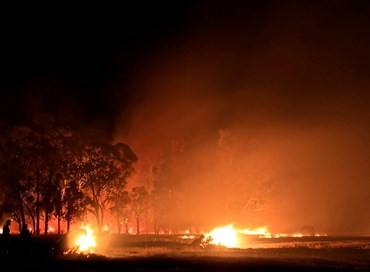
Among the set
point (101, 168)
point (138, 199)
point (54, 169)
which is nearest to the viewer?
point (54, 169)

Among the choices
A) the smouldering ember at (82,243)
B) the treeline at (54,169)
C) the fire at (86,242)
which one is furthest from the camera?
the treeline at (54,169)

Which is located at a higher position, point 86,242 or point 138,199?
point 138,199

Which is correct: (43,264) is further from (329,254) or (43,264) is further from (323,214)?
(323,214)

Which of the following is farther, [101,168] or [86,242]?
[101,168]

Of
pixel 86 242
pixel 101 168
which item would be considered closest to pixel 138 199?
pixel 101 168

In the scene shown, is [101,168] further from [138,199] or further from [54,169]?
[138,199]

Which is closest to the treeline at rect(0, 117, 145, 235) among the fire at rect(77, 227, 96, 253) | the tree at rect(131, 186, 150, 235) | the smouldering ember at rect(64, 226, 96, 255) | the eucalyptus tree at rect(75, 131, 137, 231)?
the eucalyptus tree at rect(75, 131, 137, 231)

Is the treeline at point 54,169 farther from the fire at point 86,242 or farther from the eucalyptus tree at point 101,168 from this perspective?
the fire at point 86,242

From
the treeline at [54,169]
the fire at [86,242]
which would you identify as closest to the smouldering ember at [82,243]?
the fire at [86,242]

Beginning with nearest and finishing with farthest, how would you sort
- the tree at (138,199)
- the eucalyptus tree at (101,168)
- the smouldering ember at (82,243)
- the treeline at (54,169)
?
1. the smouldering ember at (82,243)
2. the treeline at (54,169)
3. the eucalyptus tree at (101,168)
4. the tree at (138,199)

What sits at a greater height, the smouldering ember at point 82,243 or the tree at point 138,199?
the tree at point 138,199

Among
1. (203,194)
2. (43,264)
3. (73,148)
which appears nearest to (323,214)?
(203,194)

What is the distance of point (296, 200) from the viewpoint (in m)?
99.6

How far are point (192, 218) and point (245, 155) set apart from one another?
1614 centimetres
